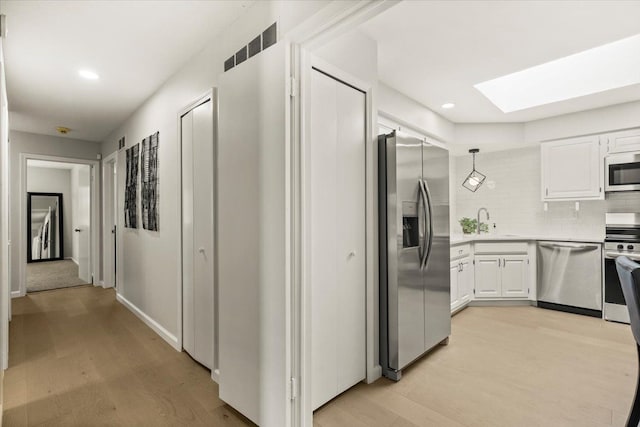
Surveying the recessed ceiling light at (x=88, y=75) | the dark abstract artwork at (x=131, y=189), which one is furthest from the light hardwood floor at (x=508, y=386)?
the recessed ceiling light at (x=88, y=75)

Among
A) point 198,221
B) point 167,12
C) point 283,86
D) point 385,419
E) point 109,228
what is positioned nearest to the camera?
point 283,86

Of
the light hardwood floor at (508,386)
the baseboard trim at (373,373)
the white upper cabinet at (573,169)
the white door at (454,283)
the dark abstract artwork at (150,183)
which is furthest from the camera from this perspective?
the white upper cabinet at (573,169)

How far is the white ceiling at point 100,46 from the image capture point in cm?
211

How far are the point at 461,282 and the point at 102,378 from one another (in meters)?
3.87

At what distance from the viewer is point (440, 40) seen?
2.58 m

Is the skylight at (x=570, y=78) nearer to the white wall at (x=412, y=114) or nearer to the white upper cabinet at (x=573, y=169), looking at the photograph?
the white wall at (x=412, y=114)

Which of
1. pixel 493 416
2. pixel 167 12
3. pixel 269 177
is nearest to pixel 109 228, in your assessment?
pixel 167 12

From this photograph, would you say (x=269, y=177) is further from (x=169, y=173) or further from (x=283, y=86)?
(x=169, y=173)

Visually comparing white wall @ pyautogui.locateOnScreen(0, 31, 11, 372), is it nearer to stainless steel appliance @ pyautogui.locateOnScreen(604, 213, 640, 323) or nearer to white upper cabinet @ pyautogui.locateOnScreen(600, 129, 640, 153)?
stainless steel appliance @ pyautogui.locateOnScreen(604, 213, 640, 323)

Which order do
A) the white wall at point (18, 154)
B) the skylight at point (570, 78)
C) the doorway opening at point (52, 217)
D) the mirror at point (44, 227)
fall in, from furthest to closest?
the mirror at point (44, 227) < the doorway opening at point (52, 217) < the white wall at point (18, 154) < the skylight at point (570, 78)

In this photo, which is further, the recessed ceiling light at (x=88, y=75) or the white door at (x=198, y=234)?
the recessed ceiling light at (x=88, y=75)

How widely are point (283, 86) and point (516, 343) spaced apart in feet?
10.5

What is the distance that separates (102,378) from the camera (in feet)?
8.13

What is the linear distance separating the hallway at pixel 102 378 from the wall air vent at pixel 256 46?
2281 mm
